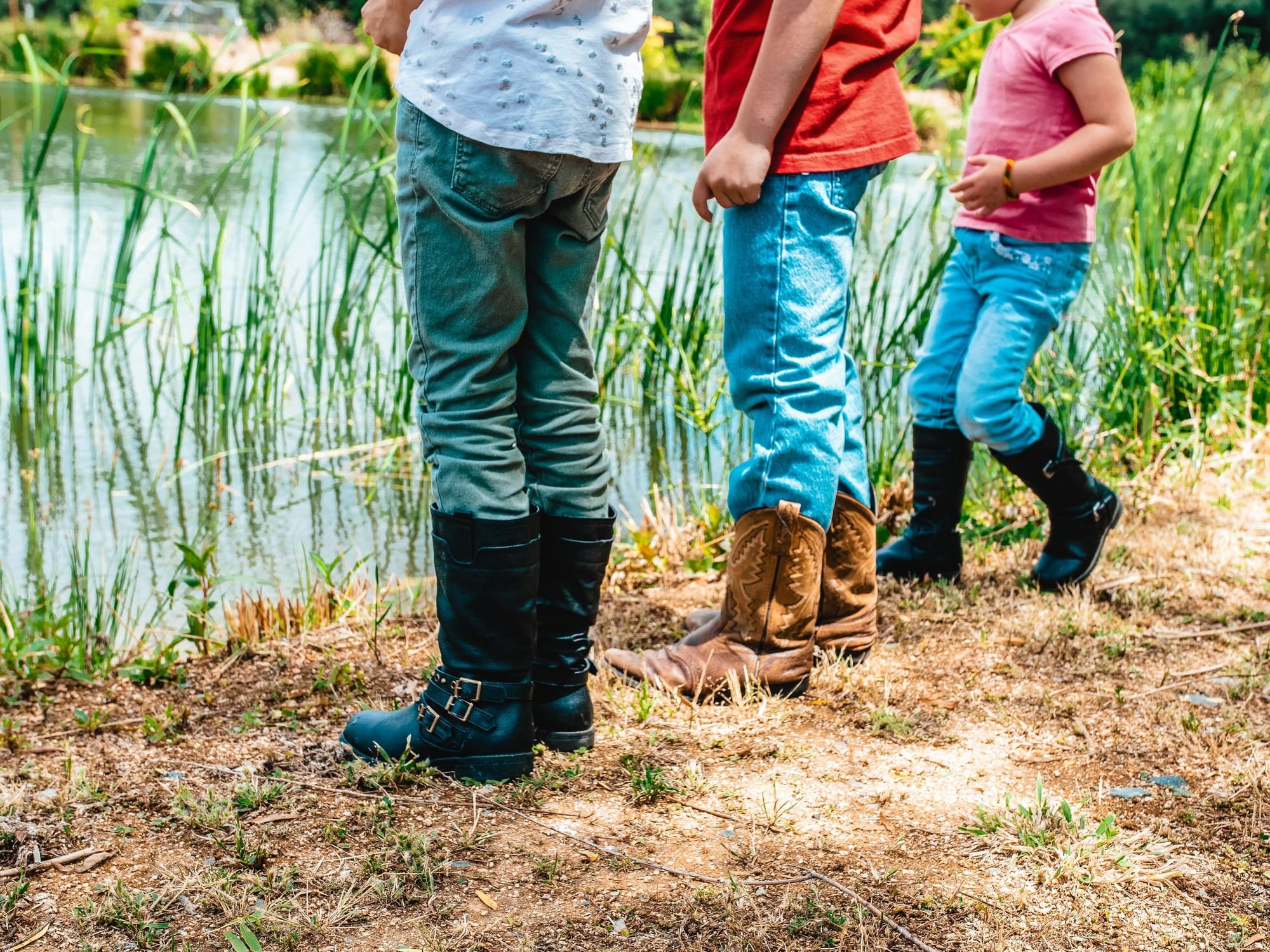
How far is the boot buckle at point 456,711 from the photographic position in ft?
5.04

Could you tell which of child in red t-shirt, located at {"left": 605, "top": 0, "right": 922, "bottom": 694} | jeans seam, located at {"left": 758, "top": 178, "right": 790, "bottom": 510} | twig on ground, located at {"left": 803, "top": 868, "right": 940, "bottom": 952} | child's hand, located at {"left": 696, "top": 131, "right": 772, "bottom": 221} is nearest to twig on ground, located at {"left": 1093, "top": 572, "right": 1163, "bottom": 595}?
child in red t-shirt, located at {"left": 605, "top": 0, "right": 922, "bottom": 694}

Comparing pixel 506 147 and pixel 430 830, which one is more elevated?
pixel 506 147

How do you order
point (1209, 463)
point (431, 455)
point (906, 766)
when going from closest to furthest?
point (431, 455) < point (906, 766) < point (1209, 463)

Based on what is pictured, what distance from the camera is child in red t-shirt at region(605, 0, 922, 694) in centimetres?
169

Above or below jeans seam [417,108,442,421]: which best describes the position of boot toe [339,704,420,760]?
below

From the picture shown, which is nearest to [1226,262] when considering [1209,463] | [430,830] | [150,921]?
[1209,463]

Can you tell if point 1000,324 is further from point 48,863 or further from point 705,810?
point 48,863

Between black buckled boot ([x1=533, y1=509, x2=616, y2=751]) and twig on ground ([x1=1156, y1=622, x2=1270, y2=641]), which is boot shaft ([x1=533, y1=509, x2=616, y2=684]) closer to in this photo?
black buckled boot ([x1=533, y1=509, x2=616, y2=751])

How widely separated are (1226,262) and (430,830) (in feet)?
9.90

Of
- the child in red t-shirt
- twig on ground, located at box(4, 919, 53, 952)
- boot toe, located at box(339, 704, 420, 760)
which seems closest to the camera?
twig on ground, located at box(4, 919, 53, 952)

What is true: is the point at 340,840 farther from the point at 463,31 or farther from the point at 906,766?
the point at 463,31

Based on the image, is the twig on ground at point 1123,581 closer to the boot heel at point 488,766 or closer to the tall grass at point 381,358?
the tall grass at point 381,358

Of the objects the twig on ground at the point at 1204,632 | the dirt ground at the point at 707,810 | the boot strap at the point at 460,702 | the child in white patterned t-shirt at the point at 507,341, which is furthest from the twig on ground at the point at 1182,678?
the boot strap at the point at 460,702

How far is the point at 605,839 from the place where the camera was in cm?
143
